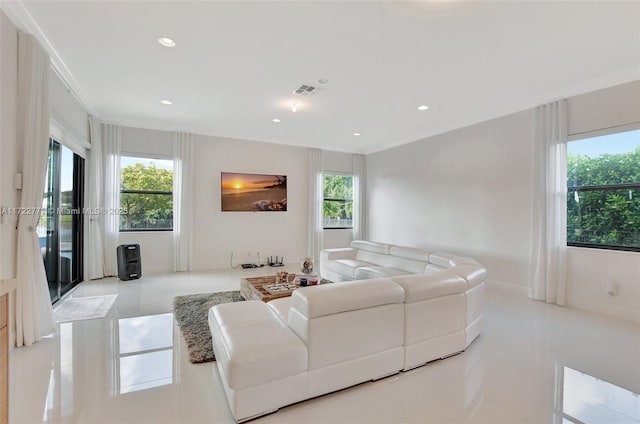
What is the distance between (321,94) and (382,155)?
3802 mm

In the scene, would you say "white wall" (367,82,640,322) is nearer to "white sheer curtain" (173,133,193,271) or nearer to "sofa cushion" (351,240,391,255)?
"sofa cushion" (351,240,391,255)

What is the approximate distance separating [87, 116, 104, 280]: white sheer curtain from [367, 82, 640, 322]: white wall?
620cm

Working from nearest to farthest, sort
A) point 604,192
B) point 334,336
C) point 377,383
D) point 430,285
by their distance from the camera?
point 334,336 → point 377,383 → point 430,285 → point 604,192

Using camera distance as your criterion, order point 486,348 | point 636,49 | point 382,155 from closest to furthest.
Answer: point 486,348, point 636,49, point 382,155

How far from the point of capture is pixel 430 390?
2072 mm

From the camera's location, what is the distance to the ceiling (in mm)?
2455

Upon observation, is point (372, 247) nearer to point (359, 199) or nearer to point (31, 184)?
point (359, 199)

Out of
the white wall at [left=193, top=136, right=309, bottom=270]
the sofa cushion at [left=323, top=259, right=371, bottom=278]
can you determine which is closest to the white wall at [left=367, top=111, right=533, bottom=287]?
the sofa cushion at [left=323, top=259, right=371, bottom=278]

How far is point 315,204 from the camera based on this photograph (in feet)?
24.4

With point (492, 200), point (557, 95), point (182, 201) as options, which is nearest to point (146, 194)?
point (182, 201)

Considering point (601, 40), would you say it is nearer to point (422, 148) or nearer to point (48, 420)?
point (422, 148)

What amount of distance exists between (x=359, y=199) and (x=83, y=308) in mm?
6382

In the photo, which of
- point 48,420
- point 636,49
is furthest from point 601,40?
point 48,420

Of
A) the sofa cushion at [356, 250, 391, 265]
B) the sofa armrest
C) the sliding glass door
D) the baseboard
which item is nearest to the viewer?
the sliding glass door
